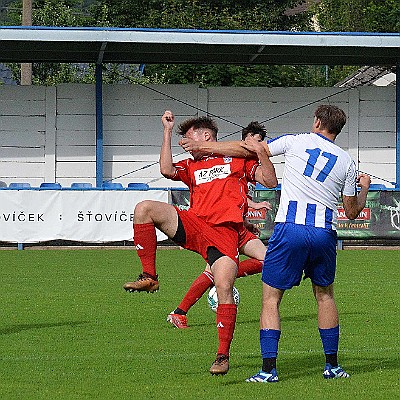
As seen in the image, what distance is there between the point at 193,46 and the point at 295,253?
2094 cm

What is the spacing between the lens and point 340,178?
26.2 ft

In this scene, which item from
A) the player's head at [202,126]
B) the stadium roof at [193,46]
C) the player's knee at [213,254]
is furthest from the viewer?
the stadium roof at [193,46]

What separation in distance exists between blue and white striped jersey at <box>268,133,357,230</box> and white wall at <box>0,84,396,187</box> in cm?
2355

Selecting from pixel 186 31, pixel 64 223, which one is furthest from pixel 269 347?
pixel 186 31

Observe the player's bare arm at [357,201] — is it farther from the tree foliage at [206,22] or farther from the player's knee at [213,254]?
the tree foliage at [206,22]

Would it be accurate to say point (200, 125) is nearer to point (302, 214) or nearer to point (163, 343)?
point (302, 214)

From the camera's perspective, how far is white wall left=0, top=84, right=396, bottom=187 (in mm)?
31469

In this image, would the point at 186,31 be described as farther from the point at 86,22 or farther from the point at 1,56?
the point at 86,22

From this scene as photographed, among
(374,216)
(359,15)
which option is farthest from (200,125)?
(359,15)

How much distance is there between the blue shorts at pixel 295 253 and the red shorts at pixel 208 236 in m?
0.82

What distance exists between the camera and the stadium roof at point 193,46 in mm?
26484

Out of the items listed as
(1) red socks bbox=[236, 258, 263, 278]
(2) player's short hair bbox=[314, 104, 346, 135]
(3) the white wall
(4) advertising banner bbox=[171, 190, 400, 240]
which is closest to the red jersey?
(2) player's short hair bbox=[314, 104, 346, 135]

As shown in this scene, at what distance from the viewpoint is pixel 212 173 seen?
31.0 ft

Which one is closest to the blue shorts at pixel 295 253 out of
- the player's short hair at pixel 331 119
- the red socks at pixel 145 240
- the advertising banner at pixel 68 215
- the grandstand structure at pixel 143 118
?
the player's short hair at pixel 331 119
